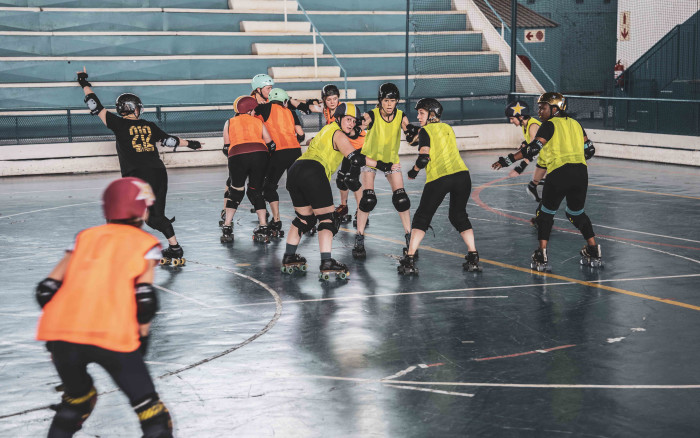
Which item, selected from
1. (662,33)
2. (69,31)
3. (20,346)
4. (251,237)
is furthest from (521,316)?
(662,33)

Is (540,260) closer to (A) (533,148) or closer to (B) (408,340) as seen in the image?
(A) (533,148)

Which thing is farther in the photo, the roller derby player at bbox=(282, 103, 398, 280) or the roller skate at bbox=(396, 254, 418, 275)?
the roller skate at bbox=(396, 254, 418, 275)

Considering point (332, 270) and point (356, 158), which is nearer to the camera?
point (356, 158)

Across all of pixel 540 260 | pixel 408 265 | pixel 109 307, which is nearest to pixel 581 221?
pixel 540 260

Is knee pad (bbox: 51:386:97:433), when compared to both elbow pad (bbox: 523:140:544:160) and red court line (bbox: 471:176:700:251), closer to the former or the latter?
elbow pad (bbox: 523:140:544:160)

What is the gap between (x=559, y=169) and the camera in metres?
9.04

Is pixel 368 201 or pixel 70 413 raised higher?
pixel 368 201

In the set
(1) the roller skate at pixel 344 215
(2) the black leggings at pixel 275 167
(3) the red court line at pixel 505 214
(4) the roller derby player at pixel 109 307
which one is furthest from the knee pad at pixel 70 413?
(3) the red court line at pixel 505 214

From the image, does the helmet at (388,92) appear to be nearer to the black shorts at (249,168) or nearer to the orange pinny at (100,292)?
the black shorts at (249,168)

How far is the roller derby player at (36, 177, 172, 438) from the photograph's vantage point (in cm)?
401

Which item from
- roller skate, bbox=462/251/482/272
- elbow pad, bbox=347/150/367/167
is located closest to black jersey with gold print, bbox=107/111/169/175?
elbow pad, bbox=347/150/367/167

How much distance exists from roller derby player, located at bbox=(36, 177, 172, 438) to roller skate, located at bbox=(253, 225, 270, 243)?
6733 millimetres

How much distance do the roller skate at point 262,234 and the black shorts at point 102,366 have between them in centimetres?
676

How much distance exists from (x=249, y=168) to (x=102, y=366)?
270 inches
